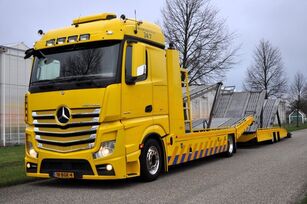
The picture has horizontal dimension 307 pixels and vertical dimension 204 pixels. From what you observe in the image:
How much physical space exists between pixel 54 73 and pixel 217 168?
520 centimetres

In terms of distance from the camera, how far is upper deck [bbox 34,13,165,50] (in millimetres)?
8945

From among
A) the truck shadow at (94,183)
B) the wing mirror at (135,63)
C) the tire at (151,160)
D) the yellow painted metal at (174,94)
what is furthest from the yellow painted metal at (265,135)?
the wing mirror at (135,63)

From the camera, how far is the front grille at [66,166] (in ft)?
28.2

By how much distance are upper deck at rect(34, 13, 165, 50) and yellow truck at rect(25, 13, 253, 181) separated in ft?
0.07

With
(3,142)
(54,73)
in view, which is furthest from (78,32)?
(3,142)

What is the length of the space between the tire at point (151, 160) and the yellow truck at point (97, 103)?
0.02m

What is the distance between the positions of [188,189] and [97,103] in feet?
7.92

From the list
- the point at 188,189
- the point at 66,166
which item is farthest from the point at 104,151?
the point at 188,189

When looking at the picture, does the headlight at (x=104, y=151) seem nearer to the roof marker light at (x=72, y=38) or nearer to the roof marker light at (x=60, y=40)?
the roof marker light at (x=72, y=38)

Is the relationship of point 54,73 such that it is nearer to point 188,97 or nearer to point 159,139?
point 159,139

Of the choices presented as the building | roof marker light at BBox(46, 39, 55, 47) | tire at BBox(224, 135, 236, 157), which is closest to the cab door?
roof marker light at BBox(46, 39, 55, 47)

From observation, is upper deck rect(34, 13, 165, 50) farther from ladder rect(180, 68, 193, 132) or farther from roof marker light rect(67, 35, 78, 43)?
ladder rect(180, 68, 193, 132)

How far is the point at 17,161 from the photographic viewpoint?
43.9 feet

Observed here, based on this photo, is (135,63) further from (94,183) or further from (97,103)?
(94,183)
